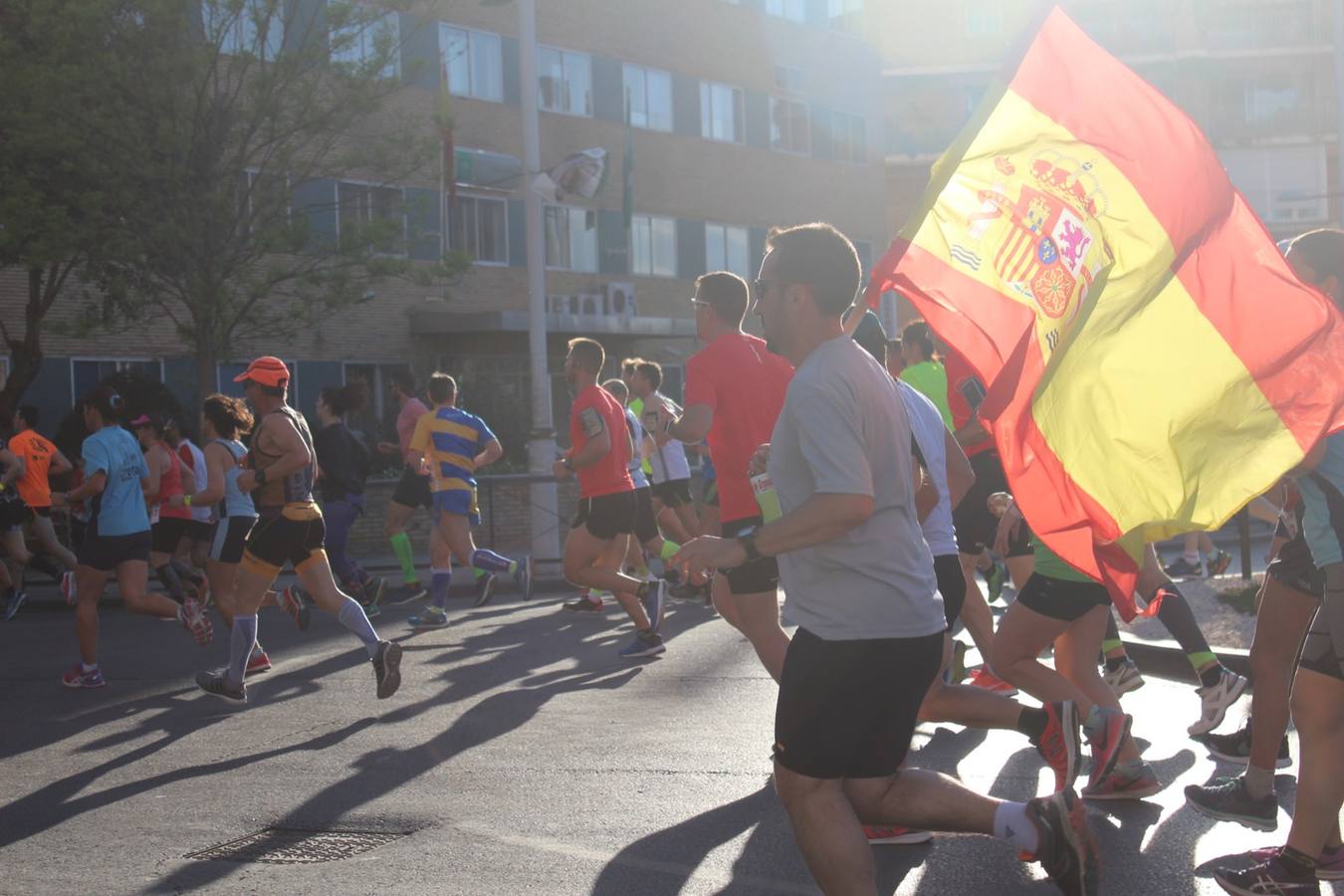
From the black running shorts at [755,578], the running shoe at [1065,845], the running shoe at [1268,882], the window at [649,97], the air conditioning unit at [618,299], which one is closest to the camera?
the running shoe at [1065,845]

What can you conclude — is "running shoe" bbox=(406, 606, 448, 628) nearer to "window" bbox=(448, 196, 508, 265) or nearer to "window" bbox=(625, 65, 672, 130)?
"window" bbox=(448, 196, 508, 265)

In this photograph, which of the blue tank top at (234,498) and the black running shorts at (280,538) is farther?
the blue tank top at (234,498)

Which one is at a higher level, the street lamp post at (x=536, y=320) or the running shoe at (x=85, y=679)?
the street lamp post at (x=536, y=320)

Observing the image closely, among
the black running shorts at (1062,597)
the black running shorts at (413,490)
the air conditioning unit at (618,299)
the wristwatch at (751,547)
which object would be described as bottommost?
the black running shorts at (413,490)

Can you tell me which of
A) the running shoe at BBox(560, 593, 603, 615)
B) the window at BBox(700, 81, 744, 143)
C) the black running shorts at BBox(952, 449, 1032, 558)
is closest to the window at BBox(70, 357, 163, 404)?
the window at BBox(700, 81, 744, 143)

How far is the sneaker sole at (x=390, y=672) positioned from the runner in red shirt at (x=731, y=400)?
6.94 feet

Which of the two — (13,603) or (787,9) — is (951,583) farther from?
(787,9)

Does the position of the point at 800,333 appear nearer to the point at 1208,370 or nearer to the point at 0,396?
the point at 1208,370

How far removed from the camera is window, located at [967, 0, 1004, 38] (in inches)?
2478

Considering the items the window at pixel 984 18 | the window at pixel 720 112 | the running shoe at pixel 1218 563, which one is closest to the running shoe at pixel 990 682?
the running shoe at pixel 1218 563

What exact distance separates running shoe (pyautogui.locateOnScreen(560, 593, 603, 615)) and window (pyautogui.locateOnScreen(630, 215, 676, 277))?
21632mm

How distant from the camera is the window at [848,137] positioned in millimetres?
40125

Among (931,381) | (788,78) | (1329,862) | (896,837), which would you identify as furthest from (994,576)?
(788,78)

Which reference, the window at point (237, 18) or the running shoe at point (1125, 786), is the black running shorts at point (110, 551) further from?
the window at point (237, 18)
